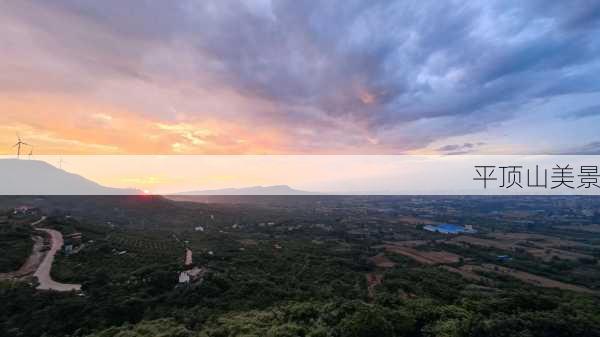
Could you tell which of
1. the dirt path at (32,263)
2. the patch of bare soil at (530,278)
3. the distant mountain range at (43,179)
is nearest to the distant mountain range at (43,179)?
the distant mountain range at (43,179)

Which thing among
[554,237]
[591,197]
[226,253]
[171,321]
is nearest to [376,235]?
[226,253]

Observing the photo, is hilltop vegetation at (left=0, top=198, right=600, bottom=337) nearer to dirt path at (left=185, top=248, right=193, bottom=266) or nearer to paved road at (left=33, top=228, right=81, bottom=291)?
paved road at (left=33, top=228, right=81, bottom=291)

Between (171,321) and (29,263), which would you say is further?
(29,263)

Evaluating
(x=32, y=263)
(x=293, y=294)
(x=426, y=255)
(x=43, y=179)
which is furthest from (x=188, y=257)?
(x=43, y=179)

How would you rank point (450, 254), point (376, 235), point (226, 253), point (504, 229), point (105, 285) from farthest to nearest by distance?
1. point (504, 229)
2. point (376, 235)
3. point (450, 254)
4. point (226, 253)
5. point (105, 285)

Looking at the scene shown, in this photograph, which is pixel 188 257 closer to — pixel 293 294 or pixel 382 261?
pixel 293 294

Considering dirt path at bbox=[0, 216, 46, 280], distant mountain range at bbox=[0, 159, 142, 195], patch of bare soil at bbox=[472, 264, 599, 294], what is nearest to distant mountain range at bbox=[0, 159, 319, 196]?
distant mountain range at bbox=[0, 159, 142, 195]

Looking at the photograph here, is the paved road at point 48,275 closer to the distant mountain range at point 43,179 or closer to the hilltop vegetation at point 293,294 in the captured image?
the hilltop vegetation at point 293,294

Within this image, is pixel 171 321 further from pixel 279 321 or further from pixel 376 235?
pixel 376 235
